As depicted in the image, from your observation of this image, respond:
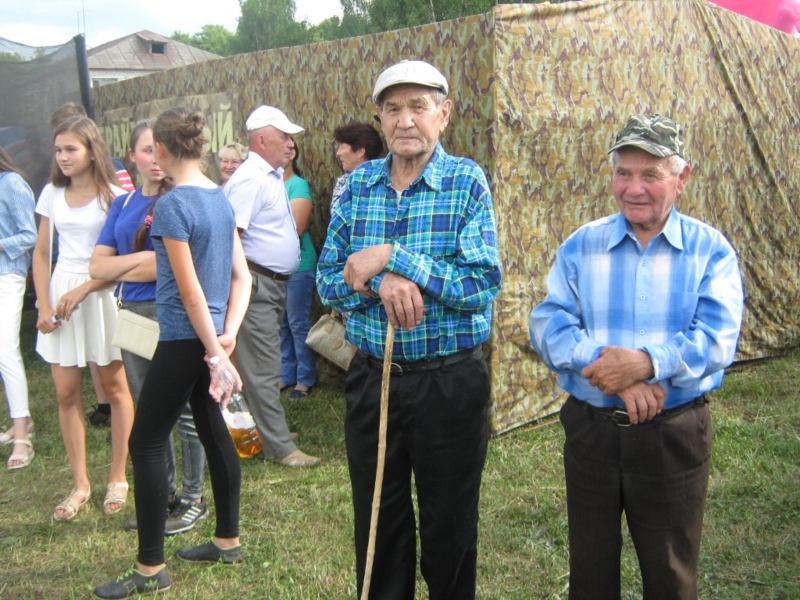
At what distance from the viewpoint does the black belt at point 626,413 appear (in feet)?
7.14

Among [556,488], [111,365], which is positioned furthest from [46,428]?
[556,488]

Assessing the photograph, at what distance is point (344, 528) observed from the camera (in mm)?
3660

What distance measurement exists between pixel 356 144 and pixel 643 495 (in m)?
3.35

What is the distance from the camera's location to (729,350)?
6.85ft

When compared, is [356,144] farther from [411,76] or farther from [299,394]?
[411,76]

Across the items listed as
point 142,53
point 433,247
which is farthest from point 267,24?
point 433,247

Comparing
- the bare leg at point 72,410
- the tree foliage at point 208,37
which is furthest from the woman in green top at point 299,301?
the tree foliage at point 208,37

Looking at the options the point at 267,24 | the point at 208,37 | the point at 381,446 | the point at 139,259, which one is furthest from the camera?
the point at 208,37

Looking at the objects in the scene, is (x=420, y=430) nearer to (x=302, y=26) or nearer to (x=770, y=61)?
(x=770, y=61)

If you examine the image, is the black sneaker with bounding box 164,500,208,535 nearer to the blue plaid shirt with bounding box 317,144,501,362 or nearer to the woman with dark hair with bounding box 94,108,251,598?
A: the woman with dark hair with bounding box 94,108,251,598

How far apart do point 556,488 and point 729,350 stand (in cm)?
209

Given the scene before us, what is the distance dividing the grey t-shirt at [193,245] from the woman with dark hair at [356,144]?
191 cm

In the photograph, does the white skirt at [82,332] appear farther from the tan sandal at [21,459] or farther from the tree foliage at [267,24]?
the tree foliage at [267,24]

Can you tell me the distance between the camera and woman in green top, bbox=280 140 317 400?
5.52 meters
